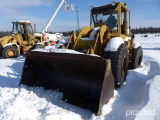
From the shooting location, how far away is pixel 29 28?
14.5 m

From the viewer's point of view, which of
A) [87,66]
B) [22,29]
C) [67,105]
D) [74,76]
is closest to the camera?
[67,105]

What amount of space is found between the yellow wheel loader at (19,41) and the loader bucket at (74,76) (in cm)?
775

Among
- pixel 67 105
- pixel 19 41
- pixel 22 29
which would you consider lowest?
pixel 67 105

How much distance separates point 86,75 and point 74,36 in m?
1.71

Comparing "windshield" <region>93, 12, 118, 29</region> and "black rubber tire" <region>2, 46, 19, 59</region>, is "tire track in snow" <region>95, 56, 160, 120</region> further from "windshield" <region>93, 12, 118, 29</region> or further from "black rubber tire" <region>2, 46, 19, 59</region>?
"black rubber tire" <region>2, 46, 19, 59</region>

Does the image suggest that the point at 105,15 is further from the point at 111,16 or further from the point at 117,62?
the point at 117,62

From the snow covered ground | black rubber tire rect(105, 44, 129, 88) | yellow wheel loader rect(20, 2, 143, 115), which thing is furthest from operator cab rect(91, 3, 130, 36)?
the snow covered ground

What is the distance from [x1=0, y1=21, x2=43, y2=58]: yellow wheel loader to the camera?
43.6ft

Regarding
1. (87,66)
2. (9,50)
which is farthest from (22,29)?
(87,66)

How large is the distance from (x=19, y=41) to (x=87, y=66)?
32.2 feet

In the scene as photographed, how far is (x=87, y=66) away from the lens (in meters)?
5.02

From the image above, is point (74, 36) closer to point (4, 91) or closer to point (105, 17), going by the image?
point (105, 17)

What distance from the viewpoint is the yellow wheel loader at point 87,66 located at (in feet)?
15.6

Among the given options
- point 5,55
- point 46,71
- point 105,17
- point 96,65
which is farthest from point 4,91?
point 5,55
